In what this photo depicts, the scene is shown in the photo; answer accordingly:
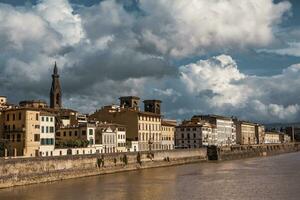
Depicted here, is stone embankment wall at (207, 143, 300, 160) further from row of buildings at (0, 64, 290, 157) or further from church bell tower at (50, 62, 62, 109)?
church bell tower at (50, 62, 62, 109)

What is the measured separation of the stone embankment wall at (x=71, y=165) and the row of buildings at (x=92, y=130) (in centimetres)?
753

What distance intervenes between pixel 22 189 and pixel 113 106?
221ft

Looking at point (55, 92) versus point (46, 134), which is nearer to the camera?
point (46, 134)

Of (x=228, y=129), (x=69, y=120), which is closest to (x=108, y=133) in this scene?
(x=69, y=120)

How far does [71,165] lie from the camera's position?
70938mm

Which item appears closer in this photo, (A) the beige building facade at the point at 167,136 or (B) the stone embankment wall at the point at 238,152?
(B) the stone embankment wall at the point at 238,152

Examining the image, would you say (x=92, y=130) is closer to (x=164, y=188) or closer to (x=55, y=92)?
(x=164, y=188)

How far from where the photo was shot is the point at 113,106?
124m

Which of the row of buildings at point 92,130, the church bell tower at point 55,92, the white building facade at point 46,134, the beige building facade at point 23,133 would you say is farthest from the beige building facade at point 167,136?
the beige building facade at point 23,133

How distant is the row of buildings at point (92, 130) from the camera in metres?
79.2

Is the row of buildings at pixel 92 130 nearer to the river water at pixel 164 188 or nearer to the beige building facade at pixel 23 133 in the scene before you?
the beige building facade at pixel 23 133

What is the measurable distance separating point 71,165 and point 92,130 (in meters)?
24.6

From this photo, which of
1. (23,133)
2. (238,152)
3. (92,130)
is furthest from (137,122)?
(238,152)

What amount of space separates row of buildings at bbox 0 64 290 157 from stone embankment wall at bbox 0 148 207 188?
24.7 ft
